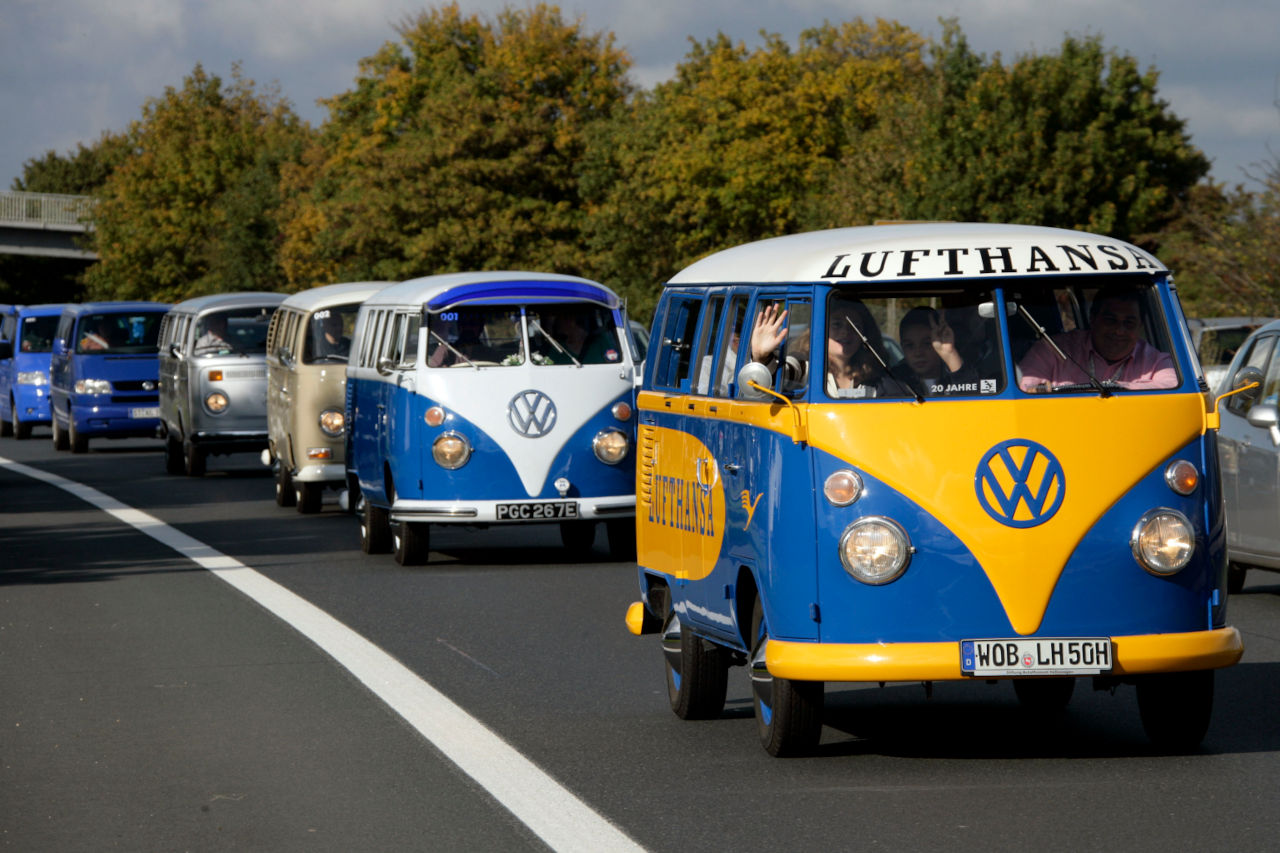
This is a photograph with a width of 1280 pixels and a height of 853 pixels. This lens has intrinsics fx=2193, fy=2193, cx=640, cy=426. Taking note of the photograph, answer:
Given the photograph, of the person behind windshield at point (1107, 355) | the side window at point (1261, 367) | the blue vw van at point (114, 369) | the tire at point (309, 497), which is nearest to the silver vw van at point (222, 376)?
the tire at point (309, 497)

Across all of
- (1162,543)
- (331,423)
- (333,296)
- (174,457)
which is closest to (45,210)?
(174,457)

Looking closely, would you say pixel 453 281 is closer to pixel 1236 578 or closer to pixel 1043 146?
pixel 1236 578

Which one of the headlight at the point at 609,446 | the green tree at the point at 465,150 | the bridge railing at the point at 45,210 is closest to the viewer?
the headlight at the point at 609,446

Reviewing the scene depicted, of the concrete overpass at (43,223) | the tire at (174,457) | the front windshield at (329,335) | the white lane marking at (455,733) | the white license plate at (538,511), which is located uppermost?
the concrete overpass at (43,223)

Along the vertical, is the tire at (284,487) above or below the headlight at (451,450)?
below

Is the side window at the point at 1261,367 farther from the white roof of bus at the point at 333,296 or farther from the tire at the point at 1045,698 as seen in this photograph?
the white roof of bus at the point at 333,296

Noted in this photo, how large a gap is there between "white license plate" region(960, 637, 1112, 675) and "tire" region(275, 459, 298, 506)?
50.6 ft

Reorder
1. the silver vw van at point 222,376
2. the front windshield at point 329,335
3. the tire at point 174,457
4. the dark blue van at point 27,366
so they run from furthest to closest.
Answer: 1. the dark blue van at point 27,366
2. the tire at point 174,457
3. the silver vw van at point 222,376
4. the front windshield at point 329,335

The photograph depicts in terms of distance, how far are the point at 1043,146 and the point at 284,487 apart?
35150mm

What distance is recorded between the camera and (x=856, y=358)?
8.09m

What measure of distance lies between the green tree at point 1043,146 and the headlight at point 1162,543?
150ft

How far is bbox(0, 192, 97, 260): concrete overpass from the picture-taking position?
106 meters

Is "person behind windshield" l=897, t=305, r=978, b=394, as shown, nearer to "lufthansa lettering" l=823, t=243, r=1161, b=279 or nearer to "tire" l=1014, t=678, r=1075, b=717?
"lufthansa lettering" l=823, t=243, r=1161, b=279

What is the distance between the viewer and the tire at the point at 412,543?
16609 millimetres
